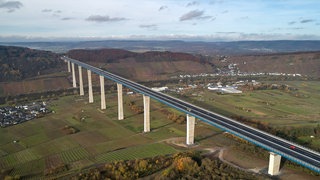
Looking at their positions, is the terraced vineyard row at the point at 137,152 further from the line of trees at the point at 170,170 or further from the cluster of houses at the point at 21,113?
the cluster of houses at the point at 21,113

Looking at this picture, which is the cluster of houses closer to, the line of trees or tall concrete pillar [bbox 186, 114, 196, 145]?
the line of trees

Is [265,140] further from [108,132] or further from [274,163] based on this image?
[108,132]

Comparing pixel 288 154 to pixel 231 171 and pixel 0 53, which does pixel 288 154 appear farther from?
pixel 0 53

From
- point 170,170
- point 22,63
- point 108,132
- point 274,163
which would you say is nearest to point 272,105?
point 274,163

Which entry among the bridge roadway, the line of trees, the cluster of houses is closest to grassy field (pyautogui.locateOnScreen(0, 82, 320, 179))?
the cluster of houses

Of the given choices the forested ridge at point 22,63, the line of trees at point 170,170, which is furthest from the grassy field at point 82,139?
the forested ridge at point 22,63

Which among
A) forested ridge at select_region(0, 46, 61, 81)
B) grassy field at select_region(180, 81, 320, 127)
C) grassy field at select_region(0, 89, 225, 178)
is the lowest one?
grassy field at select_region(0, 89, 225, 178)

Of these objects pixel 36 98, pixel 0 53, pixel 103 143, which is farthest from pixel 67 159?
Answer: pixel 0 53
